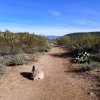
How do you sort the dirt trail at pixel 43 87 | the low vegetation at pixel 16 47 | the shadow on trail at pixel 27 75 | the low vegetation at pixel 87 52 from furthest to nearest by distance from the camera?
the low vegetation at pixel 87 52
the low vegetation at pixel 16 47
the shadow on trail at pixel 27 75
the dirt trail at pixel 43 87

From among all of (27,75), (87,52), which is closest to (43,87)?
(27,75)

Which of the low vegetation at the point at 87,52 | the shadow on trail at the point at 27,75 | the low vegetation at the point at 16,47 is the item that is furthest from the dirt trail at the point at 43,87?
the low vegetation at the point at 87,52

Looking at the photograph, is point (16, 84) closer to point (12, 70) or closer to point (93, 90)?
point (12, 70)

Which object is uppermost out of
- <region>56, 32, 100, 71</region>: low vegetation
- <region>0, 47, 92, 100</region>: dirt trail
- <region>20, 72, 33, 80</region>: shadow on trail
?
<region>56, 32, 100, 71</region>: low vegetation

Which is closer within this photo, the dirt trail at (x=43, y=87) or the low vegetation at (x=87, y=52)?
the dirt trail at (x=43, y=87)

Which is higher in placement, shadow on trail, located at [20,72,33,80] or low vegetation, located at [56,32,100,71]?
low vegetation, located at [56,32,100,71]

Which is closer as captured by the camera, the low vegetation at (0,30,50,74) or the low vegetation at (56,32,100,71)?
the low vegetation at (0,30,50,74)

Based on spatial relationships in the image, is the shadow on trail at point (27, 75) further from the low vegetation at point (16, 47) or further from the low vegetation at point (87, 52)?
the low vegetation at point (87, 52)

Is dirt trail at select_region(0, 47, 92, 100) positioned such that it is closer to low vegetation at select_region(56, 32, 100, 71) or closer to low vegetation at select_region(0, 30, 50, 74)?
low vegetation at select_region(0, 30, 50, 74)

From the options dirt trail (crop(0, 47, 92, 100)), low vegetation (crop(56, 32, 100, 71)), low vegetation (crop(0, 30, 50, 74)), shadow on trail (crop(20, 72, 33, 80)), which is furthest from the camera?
low vegetation (crop(56, 32, 100, 71))

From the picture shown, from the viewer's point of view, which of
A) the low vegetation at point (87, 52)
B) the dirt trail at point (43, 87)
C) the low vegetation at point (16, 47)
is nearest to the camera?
the dirt trail at point (43, 87)

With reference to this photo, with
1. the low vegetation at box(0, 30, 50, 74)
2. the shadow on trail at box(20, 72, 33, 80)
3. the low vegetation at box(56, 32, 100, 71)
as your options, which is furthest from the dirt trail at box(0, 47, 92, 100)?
the low vegetation at box(56, 32, 100, 71)

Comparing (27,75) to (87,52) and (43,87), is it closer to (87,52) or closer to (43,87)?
(43,87)

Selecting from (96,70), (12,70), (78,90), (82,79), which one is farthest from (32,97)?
(96,70)
